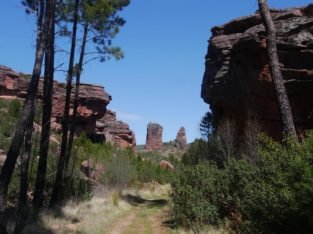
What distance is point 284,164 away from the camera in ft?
30.9

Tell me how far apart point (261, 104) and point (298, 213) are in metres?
22.0

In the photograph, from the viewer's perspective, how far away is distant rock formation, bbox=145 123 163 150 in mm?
128375

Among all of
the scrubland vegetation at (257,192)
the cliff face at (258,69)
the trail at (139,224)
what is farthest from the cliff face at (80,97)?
the scrubland vegetation at (257,192)

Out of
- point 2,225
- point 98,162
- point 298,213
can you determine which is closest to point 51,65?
point 2,225

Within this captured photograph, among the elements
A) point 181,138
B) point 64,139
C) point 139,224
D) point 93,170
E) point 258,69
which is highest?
point 181,138

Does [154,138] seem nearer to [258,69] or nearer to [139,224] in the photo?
[258,69]

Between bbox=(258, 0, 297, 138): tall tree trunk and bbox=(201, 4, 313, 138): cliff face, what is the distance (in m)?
14.0

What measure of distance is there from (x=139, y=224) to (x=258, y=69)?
49.9ft

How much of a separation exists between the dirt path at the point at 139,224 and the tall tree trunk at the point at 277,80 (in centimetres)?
523

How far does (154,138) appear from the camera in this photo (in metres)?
129

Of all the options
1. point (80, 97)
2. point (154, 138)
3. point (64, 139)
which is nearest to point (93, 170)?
point (64, 139)

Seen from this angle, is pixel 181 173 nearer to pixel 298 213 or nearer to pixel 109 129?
pixel 298 213

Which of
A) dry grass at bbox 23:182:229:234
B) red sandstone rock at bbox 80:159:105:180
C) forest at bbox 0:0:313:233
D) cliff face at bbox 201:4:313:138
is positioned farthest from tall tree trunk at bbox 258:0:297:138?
red sandstone rock at bbox 80:159:105:180

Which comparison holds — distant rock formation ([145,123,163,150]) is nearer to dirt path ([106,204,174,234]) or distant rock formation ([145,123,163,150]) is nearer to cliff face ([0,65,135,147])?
cliff face ([0,65,135,147])
